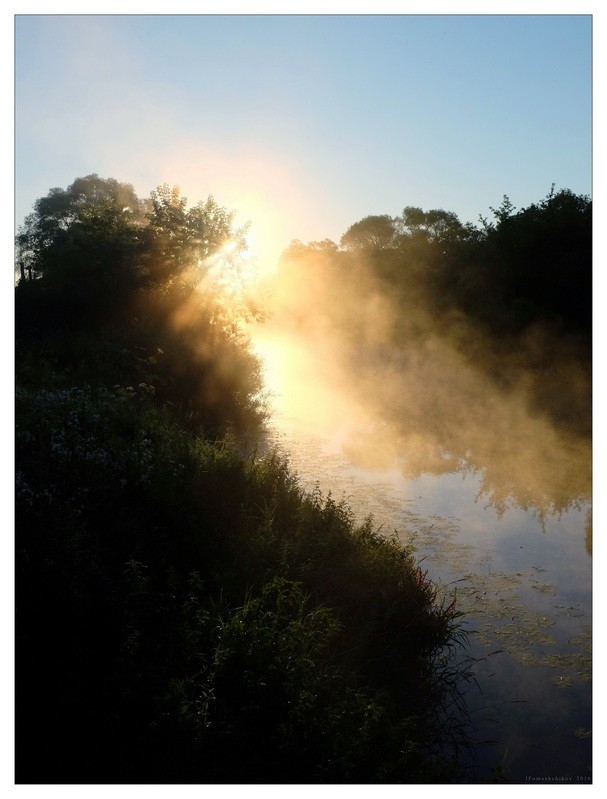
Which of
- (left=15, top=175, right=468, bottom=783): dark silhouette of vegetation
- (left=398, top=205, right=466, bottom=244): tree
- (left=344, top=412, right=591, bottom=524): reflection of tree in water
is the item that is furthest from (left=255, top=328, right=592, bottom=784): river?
(left=398, top=205, right=466, bottom=244): tree

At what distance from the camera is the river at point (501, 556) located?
5898mm

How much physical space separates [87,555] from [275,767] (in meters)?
2.89

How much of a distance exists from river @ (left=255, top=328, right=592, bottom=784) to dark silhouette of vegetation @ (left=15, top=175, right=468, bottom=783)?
0.55m

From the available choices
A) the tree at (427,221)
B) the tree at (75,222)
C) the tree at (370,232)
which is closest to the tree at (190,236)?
the tree at (75,222)

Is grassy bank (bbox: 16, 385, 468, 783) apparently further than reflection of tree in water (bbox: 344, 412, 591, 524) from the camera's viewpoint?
No

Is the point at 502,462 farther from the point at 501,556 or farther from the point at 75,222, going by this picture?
the point at 75,222

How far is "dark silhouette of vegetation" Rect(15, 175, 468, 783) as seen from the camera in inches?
186

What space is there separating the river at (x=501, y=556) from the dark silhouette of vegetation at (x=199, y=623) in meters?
0.55

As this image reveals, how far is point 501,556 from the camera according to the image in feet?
32.1

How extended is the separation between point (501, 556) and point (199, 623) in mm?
5911

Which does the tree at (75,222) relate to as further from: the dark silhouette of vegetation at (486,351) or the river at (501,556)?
the river at (501,556)

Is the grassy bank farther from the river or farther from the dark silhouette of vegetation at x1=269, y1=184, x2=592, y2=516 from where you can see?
the dark silhouette of vegetation at x1=269, y1=184, x2=592, y2=516

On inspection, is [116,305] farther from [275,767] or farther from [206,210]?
[275,767]
